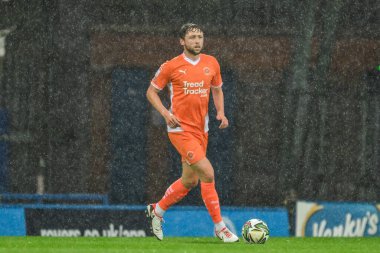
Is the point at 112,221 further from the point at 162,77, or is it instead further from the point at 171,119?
the point at 171,119

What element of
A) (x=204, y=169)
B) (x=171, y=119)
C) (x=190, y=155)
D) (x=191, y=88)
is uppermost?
(x=191, y=88)

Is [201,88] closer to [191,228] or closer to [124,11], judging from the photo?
[191,228]

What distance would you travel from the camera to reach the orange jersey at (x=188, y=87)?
11.9 metres

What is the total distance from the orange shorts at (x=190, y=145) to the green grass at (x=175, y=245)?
30.3 inches

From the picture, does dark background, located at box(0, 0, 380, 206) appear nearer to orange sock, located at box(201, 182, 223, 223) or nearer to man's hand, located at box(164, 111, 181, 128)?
orange sock, located at box(201, 182, 223, 223)

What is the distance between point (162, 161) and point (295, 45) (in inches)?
106

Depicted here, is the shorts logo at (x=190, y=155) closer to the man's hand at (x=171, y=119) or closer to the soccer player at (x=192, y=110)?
the soccer player at (x=192, y=110)

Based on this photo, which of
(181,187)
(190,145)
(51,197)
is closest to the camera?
(190,145)

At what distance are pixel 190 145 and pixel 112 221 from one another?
334 centimetres

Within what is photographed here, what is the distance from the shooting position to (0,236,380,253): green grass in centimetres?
1095

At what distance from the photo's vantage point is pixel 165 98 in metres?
19.7

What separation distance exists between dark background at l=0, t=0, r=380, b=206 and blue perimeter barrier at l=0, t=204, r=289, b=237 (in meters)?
3.86

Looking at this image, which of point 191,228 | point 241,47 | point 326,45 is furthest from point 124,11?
point 191,228

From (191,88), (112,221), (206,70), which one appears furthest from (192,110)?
(112,221)
